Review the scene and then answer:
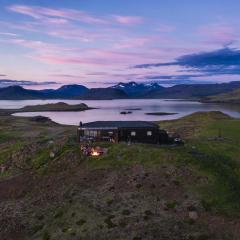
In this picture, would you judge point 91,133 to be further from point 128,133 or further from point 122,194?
point 122,194

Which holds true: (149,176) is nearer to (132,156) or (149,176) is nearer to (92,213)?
(132,156)

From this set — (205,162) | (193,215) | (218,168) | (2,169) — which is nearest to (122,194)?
(193,215)

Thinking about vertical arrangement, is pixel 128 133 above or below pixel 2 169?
above

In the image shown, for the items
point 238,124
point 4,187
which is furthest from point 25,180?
point 238,124

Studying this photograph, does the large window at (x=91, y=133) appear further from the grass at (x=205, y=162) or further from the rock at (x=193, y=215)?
the rock at (x=193, y=215)

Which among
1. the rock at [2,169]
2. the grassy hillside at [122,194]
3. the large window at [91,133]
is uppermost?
the large window at [91,133]

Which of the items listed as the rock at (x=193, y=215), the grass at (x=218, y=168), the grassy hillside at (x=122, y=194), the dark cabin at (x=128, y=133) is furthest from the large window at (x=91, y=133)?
the rock at (x=193, y=215)

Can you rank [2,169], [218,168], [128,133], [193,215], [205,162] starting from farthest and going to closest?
[128,133] → [2,169] → [205,162] → [218,168] → [193,215]

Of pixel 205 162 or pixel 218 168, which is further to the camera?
pixel 205 162
